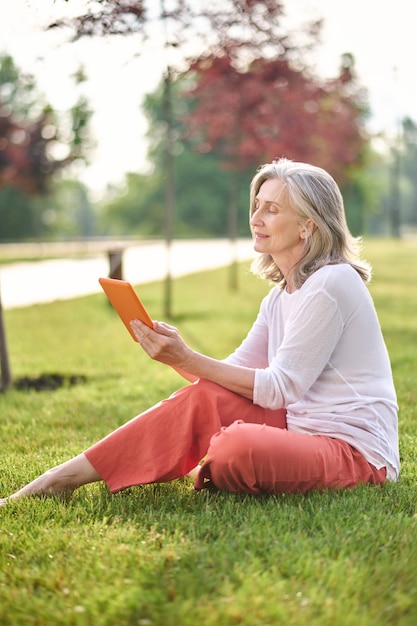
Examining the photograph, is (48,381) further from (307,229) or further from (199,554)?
(199,554)

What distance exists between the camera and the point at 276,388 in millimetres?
3463

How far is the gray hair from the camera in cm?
355

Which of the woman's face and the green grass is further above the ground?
the woman's face

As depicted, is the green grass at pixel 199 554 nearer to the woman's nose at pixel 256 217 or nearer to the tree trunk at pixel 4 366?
the woman's nose at pixel 256 217

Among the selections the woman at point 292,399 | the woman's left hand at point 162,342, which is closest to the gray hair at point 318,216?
the woman at point 292,399

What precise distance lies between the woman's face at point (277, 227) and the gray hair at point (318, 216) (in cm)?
3

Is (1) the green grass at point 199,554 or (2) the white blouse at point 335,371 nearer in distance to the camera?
(1) the green grass at point 199,554

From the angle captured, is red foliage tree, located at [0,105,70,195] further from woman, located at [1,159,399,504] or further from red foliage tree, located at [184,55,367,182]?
woman, located at [1,159,399,504]

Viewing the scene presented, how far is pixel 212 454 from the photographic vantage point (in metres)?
3.46

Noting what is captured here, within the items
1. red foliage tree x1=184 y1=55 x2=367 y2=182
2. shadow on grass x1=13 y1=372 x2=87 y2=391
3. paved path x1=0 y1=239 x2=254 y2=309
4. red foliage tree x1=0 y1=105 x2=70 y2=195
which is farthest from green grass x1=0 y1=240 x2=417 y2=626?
red foliage tree x1=0 y1=105 x2=70 y2=195

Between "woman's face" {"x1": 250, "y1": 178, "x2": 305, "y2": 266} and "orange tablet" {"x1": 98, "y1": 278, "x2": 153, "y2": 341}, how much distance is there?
0.58 metres

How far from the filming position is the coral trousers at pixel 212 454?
3457 millimetres

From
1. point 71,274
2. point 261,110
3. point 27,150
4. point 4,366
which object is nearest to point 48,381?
point 4,366

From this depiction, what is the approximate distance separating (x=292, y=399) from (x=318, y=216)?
0.73 metres
